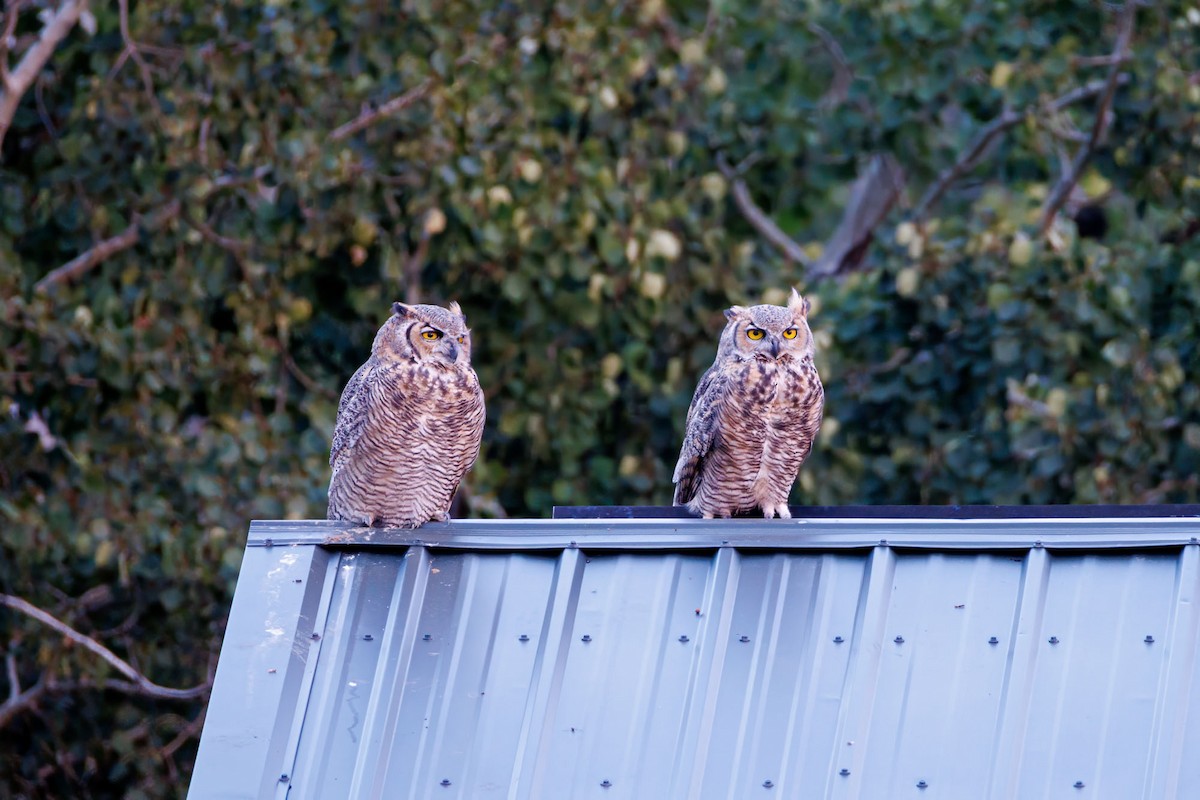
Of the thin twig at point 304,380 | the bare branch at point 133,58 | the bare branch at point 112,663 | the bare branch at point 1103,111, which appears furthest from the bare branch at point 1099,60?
the bare branch at point 112,663

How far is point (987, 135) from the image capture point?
9180mm

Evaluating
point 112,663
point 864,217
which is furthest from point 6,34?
point 864,217

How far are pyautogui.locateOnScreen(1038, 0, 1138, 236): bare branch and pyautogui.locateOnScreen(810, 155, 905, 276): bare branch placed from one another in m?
1.18

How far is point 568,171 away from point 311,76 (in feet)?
4.23

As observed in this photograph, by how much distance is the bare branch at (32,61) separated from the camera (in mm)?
7402

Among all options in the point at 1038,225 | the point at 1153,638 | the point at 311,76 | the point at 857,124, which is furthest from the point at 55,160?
the point at 1153,638

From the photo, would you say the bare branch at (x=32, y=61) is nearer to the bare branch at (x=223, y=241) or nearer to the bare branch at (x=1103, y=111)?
the bare branch at (x=223, y=241)

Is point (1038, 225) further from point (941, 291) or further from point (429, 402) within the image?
point (429, 402)

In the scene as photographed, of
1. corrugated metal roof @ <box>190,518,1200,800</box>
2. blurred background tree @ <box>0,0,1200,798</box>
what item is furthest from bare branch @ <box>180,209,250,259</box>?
corrugated metal roof @ <box>190,518,1200,800</box>

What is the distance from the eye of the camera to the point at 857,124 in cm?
898

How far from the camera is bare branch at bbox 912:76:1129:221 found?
29.2ft

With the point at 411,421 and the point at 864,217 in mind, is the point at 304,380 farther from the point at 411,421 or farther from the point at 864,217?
the point at 864,217

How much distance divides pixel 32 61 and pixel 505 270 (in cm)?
236

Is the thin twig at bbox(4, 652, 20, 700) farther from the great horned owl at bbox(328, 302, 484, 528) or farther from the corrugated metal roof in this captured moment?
the corrugated metal roof
